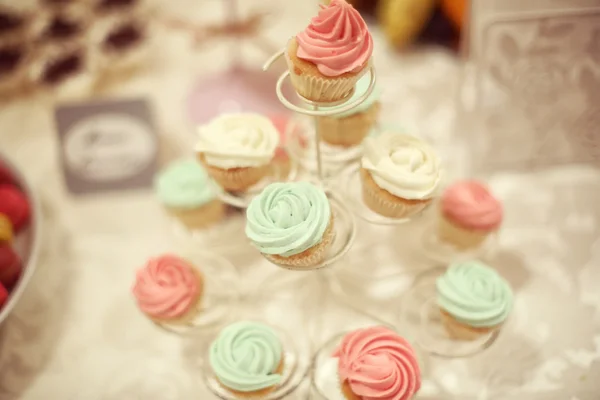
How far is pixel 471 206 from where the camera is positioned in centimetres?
99

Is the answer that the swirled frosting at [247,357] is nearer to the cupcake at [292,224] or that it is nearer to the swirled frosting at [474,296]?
the cupcake at [292,224]

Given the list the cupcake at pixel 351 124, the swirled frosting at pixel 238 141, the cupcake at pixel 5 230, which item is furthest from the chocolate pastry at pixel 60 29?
the cupcake at pixel 351 124

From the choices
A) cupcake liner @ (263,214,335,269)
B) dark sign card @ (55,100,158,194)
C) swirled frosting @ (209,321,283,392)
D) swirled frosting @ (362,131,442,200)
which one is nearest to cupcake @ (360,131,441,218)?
swirled frosting @ (362,131,442,200)

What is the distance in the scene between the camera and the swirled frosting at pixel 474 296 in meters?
0.87

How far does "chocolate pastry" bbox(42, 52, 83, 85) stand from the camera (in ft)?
4.66

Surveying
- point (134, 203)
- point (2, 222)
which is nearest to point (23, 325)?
point (2, 222)

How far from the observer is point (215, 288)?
3.58 feet

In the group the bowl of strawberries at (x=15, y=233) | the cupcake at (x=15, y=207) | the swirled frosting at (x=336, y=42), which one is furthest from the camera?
the cupcake at (x=15, y=207)

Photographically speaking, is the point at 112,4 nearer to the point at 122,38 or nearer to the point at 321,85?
the point at 122,38

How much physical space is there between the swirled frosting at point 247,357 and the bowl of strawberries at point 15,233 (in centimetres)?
35

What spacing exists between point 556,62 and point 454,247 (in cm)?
39

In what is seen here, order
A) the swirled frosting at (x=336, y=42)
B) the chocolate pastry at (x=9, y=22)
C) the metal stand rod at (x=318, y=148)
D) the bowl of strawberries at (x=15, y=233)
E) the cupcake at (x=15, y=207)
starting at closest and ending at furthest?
the swirled frosting at (x=336, y=42) < the metal stand rod at (x=318, y=148) < the bowl of strawberries at (x=15, y=233) < the cupcake at (x=15, y=207) < the chocolate pastry at (x=9, y=22)

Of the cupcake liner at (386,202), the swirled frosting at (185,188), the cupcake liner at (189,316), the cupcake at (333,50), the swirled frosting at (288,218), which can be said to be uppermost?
the cupcake at (333,50)

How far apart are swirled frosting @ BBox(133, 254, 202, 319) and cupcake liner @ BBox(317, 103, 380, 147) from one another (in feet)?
1.00
